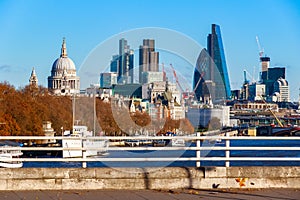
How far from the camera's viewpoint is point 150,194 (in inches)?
598

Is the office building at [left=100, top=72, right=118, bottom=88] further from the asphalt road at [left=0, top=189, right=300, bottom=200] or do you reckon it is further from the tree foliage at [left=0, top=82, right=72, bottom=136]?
the tree foliage at [left=0, top=82, right=72, bottom=136]

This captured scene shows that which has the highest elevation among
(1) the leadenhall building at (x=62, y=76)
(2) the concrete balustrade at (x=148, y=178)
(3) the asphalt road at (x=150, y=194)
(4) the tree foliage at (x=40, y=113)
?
(1) the leadenhall building at (x=62, y=76)

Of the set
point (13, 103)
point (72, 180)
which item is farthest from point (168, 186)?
point (13, 103)

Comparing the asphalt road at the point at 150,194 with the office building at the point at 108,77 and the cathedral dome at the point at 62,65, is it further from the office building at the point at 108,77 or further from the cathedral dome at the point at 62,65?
the cathedral dome at the point at 62,65

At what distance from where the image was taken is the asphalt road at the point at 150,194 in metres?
14.6

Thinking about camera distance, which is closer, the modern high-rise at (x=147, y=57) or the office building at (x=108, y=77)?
the modern high-rise at (x=147, y=57)

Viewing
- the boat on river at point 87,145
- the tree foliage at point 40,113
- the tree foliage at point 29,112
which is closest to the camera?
the boat on river at point 87,145

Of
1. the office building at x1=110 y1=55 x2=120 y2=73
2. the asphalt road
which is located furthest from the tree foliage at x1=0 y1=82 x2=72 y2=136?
the asphalt road

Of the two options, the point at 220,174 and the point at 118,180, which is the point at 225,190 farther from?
the point at 118,180

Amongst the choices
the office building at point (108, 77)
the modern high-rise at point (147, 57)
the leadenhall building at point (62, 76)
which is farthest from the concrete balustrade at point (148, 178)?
the leadenhall building at point (62, 76)

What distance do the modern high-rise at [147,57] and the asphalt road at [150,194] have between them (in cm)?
869

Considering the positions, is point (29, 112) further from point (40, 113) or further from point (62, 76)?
point (62, 76)

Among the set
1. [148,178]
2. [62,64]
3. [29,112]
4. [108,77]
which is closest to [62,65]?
[62,64]

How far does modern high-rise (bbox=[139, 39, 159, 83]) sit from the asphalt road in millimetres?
8685
